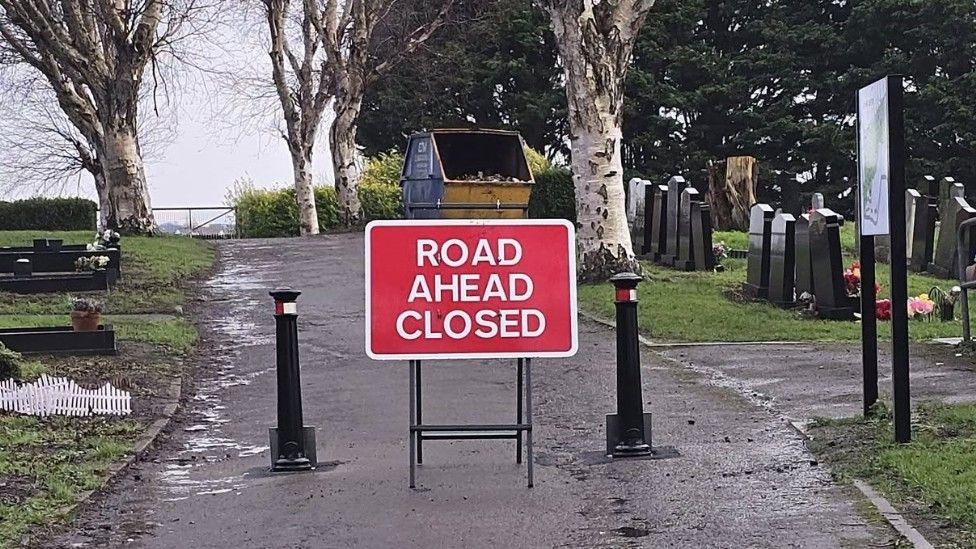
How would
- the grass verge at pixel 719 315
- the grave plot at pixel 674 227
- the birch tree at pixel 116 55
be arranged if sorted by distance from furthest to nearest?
the birch tree at pixel 116 55 → the grave plot at pixel 674 227 → the grass verge at pixel 719 315

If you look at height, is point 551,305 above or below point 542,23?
below

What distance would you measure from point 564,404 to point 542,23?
34558 mm

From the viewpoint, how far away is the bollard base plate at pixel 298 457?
325 inches

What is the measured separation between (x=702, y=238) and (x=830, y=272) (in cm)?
602

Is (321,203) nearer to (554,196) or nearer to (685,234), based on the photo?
(554,196)

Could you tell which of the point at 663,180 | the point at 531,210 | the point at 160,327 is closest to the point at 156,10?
the point at 531,210

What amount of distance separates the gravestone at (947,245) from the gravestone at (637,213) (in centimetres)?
528

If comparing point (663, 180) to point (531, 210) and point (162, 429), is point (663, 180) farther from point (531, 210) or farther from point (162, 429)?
point (162, 429)

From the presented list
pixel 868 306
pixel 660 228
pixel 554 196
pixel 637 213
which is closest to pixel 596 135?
pixel 660 228

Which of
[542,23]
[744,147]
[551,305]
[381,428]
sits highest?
[542,23]

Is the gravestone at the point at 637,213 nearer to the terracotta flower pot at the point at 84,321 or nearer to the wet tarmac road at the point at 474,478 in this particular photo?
the wet tarmac road at the point at 474,478

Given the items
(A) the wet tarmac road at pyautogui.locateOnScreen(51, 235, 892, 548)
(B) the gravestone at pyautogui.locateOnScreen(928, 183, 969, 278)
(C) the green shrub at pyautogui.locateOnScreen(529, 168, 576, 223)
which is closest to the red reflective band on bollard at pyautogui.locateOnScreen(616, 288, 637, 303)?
(A) the wet tarmac road at pyautogui.locateOnScreen(51, 235, 892, 548)

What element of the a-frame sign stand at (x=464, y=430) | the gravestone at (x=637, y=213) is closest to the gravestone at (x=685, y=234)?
the gravestone at (x=637, y=213)

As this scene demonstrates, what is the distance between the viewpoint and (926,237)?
2370 cm
